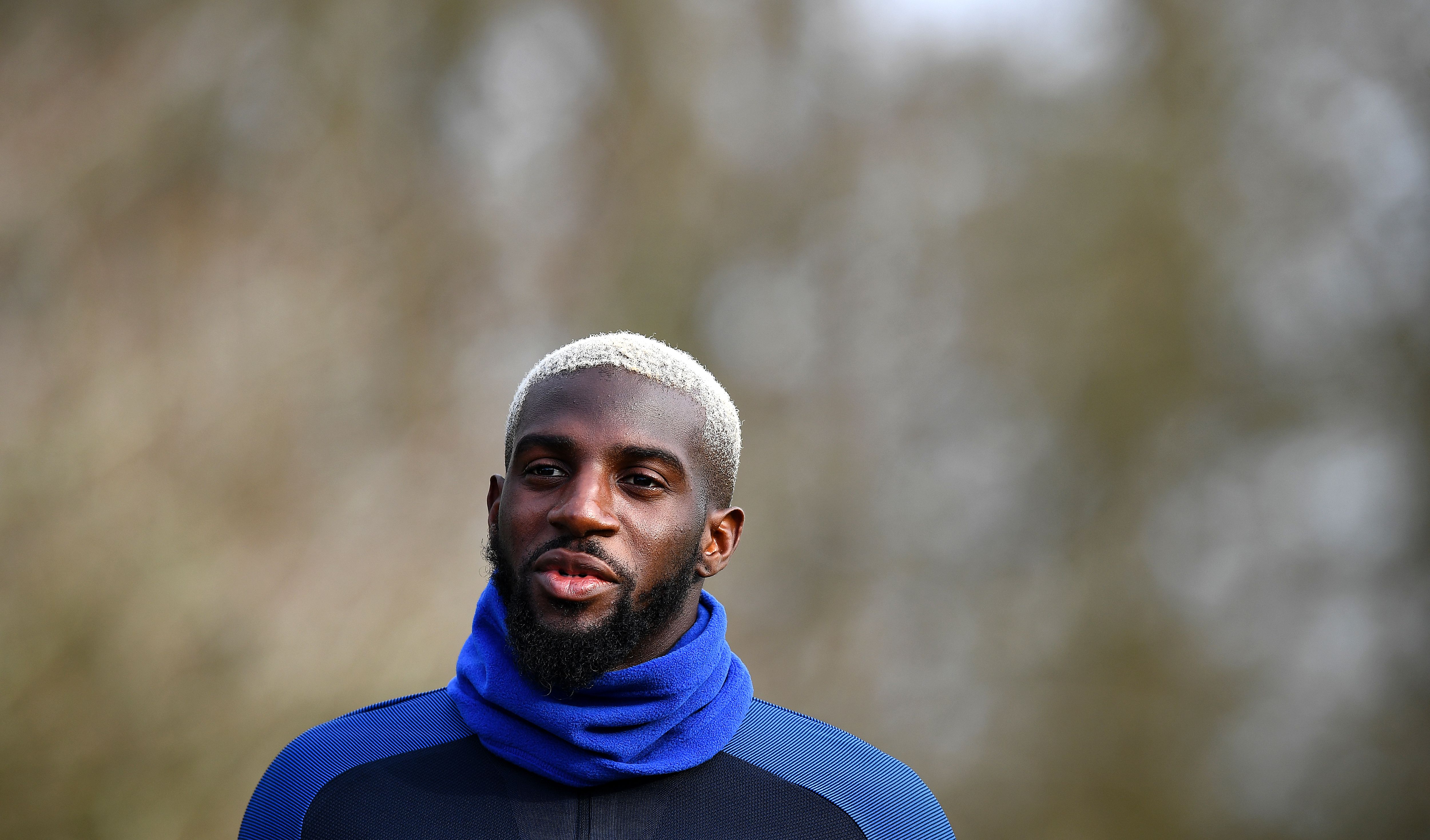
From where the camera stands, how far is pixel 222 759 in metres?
2.52

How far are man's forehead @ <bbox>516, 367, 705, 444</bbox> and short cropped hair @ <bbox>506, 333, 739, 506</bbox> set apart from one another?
1 centimetres

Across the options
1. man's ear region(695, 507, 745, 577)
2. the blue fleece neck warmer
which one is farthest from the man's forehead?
the blue fleece neck warmer

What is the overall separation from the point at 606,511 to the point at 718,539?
0.18 metres

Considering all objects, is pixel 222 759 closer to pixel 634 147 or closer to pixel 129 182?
pixel 129 182

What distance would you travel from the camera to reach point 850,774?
3.78ft

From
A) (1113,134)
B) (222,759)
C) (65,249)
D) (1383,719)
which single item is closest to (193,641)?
(222,759)

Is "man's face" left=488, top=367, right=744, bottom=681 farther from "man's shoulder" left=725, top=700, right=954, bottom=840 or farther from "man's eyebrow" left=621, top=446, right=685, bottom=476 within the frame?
"man's shoulder" left=725, top=700, right=954, bottom=840

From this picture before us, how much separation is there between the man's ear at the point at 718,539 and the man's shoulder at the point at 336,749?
32cm

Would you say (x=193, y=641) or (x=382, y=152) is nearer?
(x=193, y=641)

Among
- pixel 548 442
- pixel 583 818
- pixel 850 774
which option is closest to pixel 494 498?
pixel 548 442

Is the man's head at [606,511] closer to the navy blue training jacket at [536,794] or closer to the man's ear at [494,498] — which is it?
the man's ear at [494,498]

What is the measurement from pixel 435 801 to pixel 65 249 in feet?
6.78

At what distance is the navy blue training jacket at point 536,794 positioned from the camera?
1.05 meters

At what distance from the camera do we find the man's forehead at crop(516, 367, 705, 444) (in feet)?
3.71
